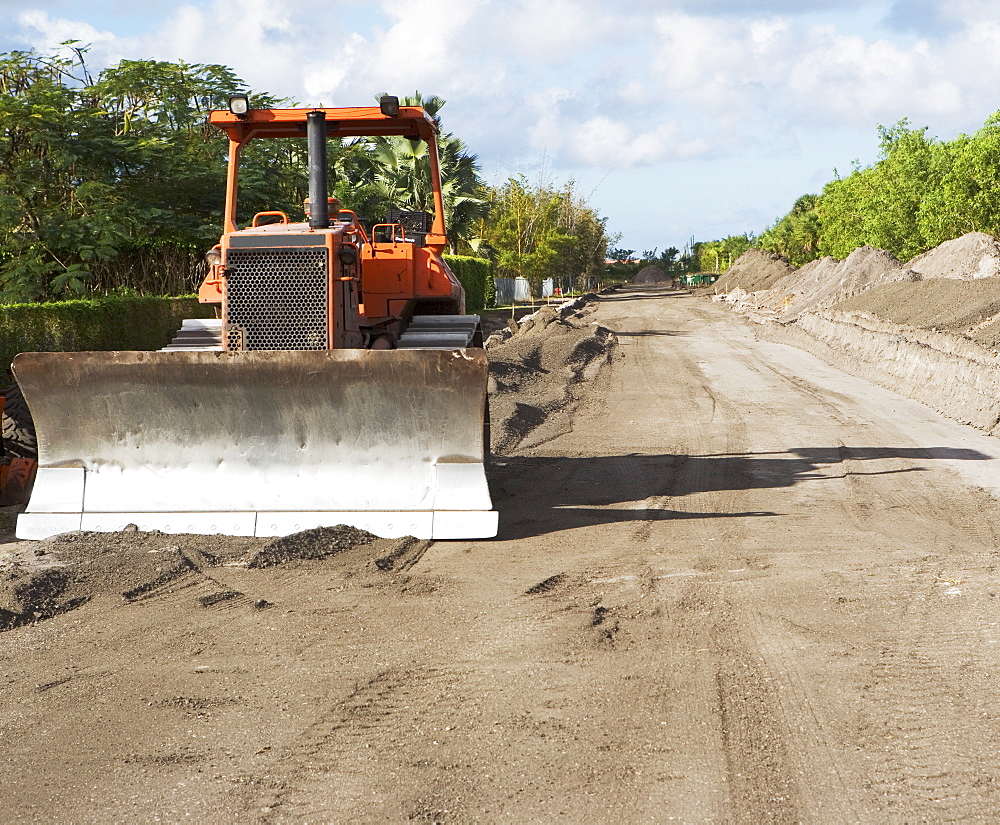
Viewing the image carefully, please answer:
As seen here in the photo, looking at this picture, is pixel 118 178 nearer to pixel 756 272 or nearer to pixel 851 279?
pixel 851 279

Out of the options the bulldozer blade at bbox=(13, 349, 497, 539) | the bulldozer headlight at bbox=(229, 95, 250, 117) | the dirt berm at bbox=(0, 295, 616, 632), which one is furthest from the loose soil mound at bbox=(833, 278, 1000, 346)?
the dirt berm at bbox=(0, 295, 616, 632)

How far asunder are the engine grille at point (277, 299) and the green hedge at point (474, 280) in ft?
80.3

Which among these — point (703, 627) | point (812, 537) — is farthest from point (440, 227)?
point (703, 627)

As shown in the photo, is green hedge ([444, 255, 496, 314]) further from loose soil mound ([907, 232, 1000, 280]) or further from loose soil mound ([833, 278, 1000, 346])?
loose soil mound ([907, 232, 1000, 280])

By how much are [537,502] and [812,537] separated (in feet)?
7.05

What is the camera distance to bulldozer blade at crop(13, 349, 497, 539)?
21.1 feet

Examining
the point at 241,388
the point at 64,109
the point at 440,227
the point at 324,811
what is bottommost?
the point at 324,811

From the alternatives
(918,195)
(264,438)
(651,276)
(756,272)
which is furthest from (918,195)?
(651,276)

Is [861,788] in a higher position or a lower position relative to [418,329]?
lower

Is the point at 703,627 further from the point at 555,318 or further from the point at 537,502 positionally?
the point at 555,318

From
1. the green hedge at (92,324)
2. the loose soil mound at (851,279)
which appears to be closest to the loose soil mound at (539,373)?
the green hedge at (92,324)

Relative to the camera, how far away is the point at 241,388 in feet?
21.3

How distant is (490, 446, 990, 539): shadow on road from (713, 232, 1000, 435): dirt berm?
9.23 ft

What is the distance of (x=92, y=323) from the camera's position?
45.1ft
